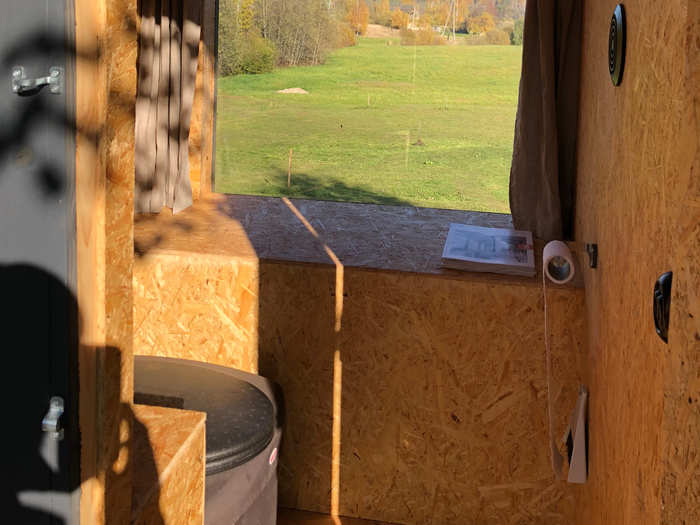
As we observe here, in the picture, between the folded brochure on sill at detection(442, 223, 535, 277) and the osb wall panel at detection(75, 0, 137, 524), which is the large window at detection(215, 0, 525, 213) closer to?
the folded brochure on sill at detection(442, 223, 535, 277)

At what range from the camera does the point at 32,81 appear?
114 centimetres

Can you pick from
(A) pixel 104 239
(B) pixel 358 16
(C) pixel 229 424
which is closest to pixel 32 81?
(A) pixel 104 239

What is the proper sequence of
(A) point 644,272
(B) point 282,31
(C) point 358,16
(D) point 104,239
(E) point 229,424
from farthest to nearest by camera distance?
(C) point 358,16 → (B) point 282,31 → (E) point 229,424 → (A) point 644,272 → (D) point 104,239

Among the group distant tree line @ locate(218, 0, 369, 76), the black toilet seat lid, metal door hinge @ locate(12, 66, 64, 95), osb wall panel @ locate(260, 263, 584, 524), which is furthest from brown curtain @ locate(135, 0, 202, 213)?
metal door hinge @ locate(12, 66, 64, 95)

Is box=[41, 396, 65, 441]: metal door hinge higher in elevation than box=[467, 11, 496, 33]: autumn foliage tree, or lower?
lower

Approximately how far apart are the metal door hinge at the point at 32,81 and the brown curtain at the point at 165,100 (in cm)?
237

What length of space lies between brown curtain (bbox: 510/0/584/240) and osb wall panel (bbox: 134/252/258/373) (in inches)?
47.5

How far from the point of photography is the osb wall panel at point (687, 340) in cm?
90

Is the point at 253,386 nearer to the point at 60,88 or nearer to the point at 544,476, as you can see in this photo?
the point at 544,476

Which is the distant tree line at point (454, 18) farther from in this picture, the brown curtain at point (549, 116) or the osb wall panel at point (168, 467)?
the osb wall panel at point (168, 467)

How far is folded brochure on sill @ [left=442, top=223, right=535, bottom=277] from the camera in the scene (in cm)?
295

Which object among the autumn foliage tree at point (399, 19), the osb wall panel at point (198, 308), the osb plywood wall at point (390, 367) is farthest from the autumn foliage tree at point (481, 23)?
the osb wall panel at point (198, 308)

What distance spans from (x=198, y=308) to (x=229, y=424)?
0.76m

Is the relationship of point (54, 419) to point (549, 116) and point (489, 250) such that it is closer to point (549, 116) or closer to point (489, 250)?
point (489, 250)
